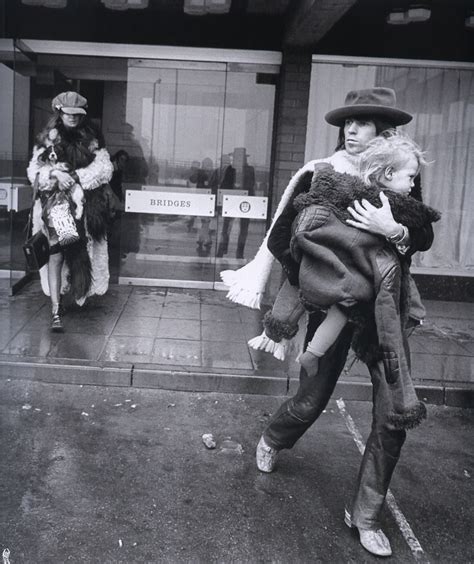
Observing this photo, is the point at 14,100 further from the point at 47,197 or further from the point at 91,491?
the point at 91,491

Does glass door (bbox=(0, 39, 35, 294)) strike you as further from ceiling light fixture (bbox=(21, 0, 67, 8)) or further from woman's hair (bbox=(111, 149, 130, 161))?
woman's hair (bbox=(111, 149, 130, 161))

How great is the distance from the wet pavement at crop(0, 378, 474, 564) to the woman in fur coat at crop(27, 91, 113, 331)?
162 cm

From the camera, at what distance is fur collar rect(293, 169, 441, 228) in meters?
3.18

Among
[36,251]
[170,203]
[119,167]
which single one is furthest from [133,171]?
[36,251]

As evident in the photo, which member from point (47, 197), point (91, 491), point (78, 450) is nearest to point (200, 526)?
point (91, 491)

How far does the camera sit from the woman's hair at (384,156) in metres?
3.19

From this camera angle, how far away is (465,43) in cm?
846

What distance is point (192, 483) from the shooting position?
3945mm

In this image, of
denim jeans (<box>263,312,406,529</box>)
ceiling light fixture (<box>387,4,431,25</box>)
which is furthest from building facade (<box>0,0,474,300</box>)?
denim jeans (<box>263,312,406,529</box>)

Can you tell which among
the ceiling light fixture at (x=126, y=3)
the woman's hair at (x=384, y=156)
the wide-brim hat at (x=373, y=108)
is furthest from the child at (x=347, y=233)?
the ceiling light fixture at (x=126, y=3)

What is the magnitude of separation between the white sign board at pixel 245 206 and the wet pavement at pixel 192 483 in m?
3.75

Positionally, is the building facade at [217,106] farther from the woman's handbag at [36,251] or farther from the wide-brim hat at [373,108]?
the wide-brim hat at [373,108]

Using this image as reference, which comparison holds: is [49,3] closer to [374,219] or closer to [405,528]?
[374,219]

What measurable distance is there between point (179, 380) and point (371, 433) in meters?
2.40
